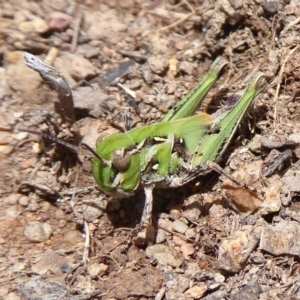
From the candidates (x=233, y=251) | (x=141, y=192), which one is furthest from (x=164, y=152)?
(x=233, y=251)

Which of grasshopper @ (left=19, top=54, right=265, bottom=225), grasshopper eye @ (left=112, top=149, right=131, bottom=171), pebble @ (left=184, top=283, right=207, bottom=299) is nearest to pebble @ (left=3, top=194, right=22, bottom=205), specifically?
grasshopper @ (left=19, top=54, right=265, bottom=225)

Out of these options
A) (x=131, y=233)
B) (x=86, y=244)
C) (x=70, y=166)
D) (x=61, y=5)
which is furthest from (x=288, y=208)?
(x=61, y=5)

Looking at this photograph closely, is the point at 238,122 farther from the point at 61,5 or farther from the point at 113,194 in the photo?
the point at 61,5

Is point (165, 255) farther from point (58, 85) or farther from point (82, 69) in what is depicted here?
point (82, 69)

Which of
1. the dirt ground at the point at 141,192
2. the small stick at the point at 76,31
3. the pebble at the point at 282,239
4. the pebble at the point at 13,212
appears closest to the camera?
the pebble at the point at 282,239

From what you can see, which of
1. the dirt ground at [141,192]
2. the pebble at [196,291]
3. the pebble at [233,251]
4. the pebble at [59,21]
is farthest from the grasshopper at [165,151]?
the pebble at [59,21]

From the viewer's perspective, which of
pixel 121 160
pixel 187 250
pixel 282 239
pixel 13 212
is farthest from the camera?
pixel 13 212

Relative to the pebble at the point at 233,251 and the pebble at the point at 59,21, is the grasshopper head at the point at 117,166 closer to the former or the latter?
the pebble at the point at 233,251

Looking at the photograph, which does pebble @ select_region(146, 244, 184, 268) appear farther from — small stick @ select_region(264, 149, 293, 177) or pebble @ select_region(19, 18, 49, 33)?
pebble @ select_region(19, 18, 49, 33)
